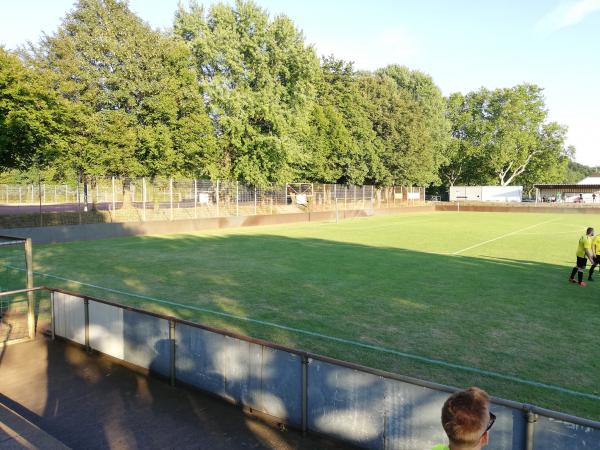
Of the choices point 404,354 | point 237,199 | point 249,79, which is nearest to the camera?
point 404,354

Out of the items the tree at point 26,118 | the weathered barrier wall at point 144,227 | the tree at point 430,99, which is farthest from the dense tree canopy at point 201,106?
the tree at point 430,99

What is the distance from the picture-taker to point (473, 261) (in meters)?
17.5

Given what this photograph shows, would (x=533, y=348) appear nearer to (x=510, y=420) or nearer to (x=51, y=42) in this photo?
(x=510, y=420)

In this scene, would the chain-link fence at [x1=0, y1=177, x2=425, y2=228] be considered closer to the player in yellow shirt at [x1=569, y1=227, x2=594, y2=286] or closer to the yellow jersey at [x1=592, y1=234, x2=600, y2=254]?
the player in yellow shirt at [x1=569, y1=227, x2=594, y2=286]

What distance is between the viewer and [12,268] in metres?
15.3

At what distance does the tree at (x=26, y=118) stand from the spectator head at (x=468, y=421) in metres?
26.0

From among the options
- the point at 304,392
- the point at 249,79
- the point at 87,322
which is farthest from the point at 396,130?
the point at 304,392

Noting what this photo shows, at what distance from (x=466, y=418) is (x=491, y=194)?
85.6 meters

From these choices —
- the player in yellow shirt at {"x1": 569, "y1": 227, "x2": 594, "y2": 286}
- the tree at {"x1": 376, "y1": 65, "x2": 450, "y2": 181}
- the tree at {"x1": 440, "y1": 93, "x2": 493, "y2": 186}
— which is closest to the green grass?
the player in yellow shirt at {"x1": 569, "y1": 227, "x2": 594, "y2": 286}

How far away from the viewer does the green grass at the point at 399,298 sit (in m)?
6.99

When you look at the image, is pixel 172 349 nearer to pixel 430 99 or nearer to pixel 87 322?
pixel 87 322

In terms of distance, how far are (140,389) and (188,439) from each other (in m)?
1.56

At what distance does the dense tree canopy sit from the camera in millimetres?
27047

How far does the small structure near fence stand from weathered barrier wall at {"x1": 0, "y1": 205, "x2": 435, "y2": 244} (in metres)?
45.6
